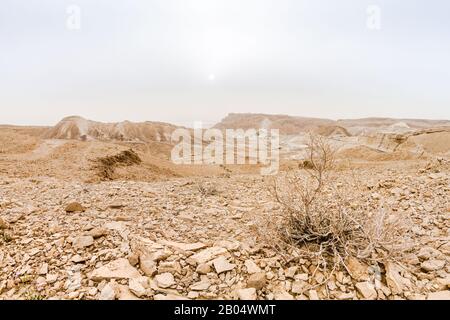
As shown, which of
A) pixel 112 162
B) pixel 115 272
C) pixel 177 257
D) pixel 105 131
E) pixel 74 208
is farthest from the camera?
pixel 105 131

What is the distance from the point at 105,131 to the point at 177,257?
3053 cm

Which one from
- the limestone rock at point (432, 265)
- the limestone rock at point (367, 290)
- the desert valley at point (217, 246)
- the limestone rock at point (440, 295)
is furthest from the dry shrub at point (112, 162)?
the limestone rock at point (440, 295)

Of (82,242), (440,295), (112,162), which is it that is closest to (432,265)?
(440,295)

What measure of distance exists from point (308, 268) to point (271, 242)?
1.10ft

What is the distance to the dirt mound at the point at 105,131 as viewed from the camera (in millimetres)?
28422

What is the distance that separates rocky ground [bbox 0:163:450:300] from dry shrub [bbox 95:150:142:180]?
3490mm

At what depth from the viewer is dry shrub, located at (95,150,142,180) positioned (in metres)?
6.90

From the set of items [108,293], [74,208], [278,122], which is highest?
[278,122]

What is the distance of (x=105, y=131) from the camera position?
29984mm

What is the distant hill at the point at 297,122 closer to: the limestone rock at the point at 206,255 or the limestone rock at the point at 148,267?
the limestone rock at the point at 206,255

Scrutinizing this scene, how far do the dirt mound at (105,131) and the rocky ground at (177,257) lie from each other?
25.6m

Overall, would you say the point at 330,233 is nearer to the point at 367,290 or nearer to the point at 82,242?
the point at 367,290
